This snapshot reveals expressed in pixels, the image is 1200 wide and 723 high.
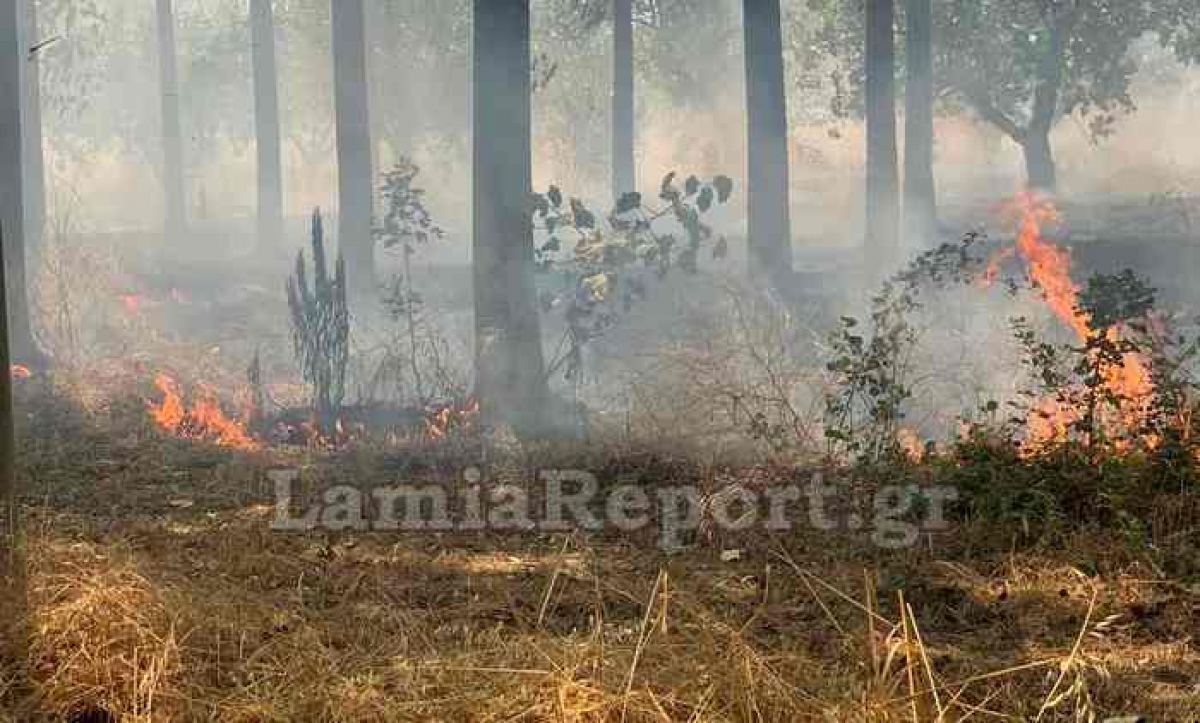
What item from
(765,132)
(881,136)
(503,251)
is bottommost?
(503,251)

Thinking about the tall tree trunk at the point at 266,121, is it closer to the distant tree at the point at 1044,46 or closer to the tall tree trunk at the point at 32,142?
the tall tree trunk at the point at 32,142

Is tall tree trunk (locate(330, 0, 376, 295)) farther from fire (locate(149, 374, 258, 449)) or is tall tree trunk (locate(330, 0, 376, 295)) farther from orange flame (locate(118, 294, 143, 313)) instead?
fire (locate(149, 374, 258, 449))

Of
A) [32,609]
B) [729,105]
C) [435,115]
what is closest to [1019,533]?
[32,609]

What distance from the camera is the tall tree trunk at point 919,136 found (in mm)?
24484

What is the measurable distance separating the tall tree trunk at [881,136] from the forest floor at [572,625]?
1457 centimetres

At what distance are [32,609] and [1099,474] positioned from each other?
4776 millimetres

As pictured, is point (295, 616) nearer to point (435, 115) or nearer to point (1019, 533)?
point (1019, 533)

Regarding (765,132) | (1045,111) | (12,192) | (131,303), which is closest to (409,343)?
(12,192)

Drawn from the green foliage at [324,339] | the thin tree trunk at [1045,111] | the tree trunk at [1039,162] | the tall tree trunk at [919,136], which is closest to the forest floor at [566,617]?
the green foliage at [324,339]

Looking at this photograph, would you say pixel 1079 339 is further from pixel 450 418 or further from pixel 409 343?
pixel 450 418

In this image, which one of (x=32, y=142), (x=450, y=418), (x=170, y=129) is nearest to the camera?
(x=450, y=418)

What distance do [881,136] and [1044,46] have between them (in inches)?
321

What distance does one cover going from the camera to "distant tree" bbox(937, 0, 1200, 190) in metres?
28.1

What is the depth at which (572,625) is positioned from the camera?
228 inches
